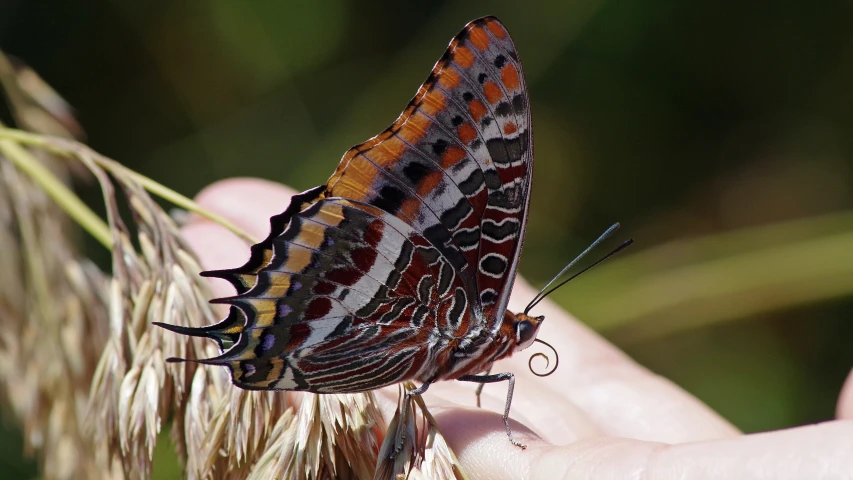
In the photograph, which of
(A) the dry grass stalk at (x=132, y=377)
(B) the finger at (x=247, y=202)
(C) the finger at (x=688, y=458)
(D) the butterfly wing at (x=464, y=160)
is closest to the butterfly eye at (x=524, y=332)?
(D) the butterfly wing at (x=464, y=160)

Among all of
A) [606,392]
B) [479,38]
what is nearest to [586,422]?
[606,392]

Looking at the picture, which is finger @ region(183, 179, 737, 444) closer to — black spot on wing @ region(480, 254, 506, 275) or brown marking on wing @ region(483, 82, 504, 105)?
black spot on wing @ region(480, 254, 506, 275)

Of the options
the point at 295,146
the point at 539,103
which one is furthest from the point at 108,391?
the point at 539,103

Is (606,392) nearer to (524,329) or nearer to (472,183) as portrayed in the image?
(524,329)

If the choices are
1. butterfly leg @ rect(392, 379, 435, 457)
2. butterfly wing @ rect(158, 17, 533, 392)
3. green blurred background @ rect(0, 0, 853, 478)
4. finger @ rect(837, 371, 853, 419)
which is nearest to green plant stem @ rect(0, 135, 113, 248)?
butterfly wing @ rect(158, 17, 533, 392)

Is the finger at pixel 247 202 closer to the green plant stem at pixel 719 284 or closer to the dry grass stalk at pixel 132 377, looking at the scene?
the dry grass stalk at pixel 132 377

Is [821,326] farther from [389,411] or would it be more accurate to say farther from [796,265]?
[389,411]

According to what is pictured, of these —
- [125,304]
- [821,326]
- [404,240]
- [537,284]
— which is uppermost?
[537,284]
